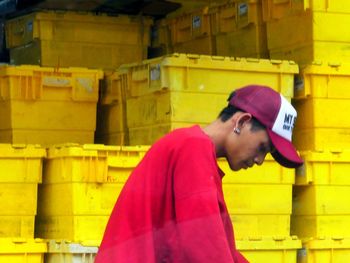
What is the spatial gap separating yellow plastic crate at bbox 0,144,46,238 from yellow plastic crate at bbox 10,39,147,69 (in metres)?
1.68

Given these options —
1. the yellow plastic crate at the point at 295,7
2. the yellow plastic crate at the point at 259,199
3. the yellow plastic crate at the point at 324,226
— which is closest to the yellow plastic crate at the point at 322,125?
the yellow plastic crate at the point at 259,199

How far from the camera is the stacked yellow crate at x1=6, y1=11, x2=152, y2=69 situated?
7.89 meters

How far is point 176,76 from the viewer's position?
6.42 meters

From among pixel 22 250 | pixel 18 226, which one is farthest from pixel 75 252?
pixel 18 226

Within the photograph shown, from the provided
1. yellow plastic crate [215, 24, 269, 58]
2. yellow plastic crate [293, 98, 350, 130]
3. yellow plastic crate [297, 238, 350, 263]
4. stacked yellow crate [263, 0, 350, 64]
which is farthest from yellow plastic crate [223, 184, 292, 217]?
yellow plastic crate [215, 24, 269, 58]

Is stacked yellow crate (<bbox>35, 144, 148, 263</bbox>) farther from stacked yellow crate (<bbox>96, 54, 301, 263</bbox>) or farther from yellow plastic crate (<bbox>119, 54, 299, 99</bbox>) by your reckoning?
yellow plastic crate (<bbox>119, 54, 299, 99</bbox>)

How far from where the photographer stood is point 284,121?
3.19 metres

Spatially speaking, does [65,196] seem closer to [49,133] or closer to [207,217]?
[49,133]

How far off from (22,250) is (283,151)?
10.6 feet

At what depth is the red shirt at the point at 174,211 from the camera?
9.87 feet

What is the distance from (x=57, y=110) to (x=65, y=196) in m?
1.04

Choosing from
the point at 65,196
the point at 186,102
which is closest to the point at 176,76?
the point at 186,102

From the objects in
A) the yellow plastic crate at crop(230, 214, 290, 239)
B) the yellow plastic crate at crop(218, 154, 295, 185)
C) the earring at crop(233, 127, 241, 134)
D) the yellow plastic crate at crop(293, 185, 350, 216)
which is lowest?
the yellow plastic crate at crop(230, 214, 290, 239)

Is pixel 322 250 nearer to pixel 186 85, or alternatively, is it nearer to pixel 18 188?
pixel 186 85
